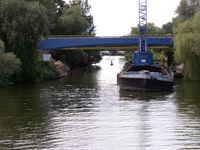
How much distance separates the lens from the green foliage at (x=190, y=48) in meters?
61.6

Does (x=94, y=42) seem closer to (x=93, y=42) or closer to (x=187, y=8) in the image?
(x=93, y=42)

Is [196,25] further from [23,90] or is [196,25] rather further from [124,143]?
[124,143]

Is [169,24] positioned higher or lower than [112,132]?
higher

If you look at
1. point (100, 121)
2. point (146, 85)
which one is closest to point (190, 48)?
point (146, 85)

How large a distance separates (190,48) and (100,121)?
111ft

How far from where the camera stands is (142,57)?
239 ft

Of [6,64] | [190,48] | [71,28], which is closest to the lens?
[6,64]

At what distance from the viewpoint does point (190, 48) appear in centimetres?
6244

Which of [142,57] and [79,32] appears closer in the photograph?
[142,57]

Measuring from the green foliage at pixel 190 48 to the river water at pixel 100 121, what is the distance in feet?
46.5

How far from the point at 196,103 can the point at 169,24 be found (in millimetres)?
102196

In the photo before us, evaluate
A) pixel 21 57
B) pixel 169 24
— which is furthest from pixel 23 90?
pixel 169 24

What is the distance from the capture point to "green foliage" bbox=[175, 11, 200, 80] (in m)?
61.6

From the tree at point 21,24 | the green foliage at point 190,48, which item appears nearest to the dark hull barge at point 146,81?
the green foliage at point 190,48
